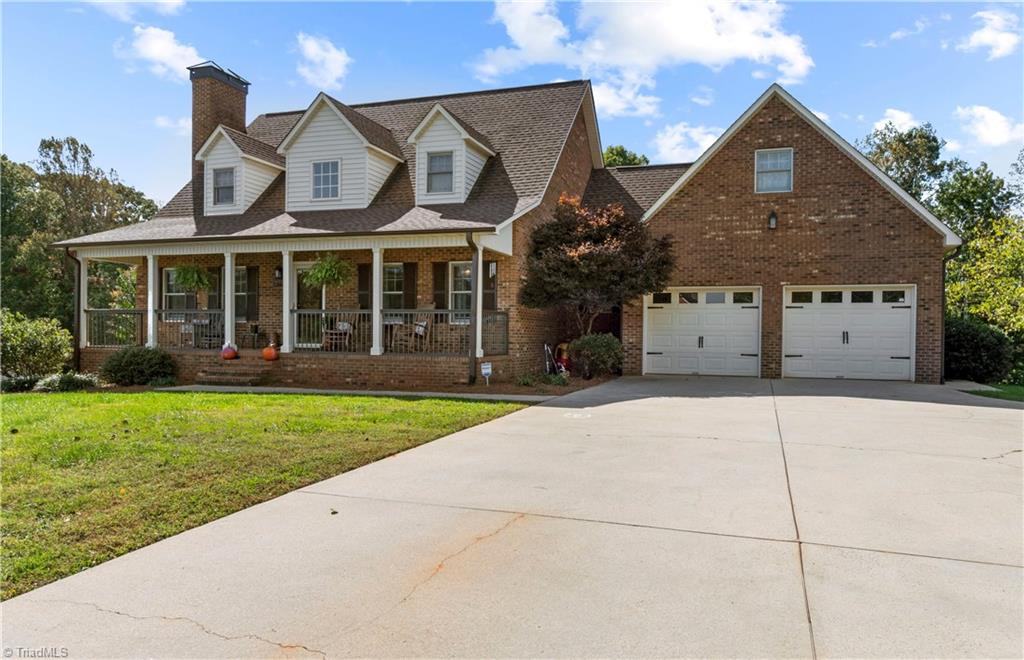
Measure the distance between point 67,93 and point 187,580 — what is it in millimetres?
11827

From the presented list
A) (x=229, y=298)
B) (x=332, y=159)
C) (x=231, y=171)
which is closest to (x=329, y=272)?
(x=229, y=298)

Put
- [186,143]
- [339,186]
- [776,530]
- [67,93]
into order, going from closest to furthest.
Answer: [776,530], [67,93], [339,186], [186,143]

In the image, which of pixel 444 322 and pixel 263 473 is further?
pixel 444 322

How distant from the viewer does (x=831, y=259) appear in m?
16.1

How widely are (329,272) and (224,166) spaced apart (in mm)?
5459

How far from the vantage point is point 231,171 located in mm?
18297

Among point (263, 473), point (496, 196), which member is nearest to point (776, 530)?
point (263, 473)

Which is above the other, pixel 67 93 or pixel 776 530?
pixel 67 93

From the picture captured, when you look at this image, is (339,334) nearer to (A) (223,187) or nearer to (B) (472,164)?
(B) (472,164)

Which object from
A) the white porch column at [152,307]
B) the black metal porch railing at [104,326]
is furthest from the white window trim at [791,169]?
the black metal porch railing at [104,326]

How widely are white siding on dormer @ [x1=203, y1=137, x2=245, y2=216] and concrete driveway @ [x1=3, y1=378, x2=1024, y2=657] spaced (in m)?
13.8

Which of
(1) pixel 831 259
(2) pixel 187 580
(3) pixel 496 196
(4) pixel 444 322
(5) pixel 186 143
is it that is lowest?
(2) pixel 187 580

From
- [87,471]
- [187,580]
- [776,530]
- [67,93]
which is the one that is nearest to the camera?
[187,580]

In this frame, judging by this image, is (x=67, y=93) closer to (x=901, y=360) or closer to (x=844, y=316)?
(x=844, y=316)
